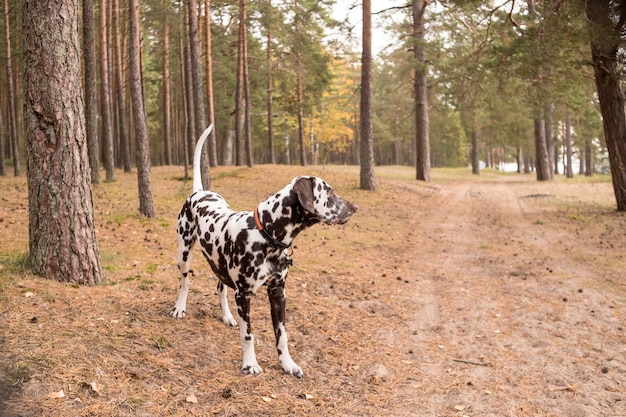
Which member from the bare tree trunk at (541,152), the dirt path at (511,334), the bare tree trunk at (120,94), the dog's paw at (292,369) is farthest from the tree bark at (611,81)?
the bare tree trunk at (120,94)

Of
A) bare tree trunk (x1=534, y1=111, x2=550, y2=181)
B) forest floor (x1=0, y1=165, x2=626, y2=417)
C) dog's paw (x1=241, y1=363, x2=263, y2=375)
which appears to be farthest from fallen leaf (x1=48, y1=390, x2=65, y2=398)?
bare tree trunk (x1=534, y1=111, x2=550, y2=181)

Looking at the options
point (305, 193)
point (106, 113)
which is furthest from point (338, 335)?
point (106, 113)

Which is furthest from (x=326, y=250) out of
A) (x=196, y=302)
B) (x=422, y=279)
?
(x=196, y=302)

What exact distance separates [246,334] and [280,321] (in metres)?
0.36

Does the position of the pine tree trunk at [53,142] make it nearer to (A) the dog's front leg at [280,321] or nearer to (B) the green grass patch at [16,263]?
(B) the green grass patch at [16,263]

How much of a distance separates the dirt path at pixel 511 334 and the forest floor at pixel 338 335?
26 mm

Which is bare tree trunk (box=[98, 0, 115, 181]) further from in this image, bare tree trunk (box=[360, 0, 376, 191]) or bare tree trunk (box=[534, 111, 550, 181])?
bare tree trunk (box=[534, 111, 550, 181])

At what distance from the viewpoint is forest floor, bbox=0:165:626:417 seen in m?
4.18

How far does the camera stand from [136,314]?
5.61 metres

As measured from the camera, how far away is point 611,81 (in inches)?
606

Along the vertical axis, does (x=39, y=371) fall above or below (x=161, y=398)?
above

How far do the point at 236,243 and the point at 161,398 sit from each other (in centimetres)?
154

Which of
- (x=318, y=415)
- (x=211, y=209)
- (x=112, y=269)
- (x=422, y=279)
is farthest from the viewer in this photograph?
(x=422, y=279)

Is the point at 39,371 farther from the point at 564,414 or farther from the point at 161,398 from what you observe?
the point at 564,414
